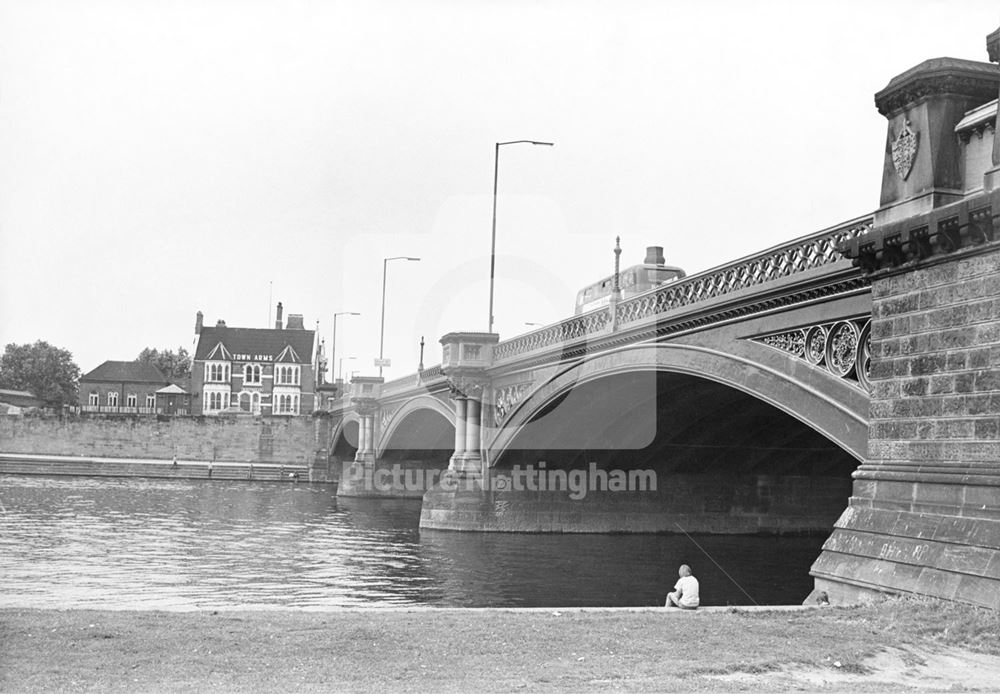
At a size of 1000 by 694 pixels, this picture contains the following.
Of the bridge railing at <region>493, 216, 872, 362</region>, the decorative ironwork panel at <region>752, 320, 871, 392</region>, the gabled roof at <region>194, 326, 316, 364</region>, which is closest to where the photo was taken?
the decorative ironwork panel at <region>752, 320, 871, 392</region>

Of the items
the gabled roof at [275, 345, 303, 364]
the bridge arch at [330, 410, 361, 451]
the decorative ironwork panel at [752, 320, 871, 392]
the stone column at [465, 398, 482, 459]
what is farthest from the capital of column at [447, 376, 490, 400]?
the gabled roof at [275, 345, 303, 364]

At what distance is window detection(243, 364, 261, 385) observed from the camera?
386 ft

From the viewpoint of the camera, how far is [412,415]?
54.0 meters

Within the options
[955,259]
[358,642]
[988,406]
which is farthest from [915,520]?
[358,642]

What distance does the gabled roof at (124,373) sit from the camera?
122219mm

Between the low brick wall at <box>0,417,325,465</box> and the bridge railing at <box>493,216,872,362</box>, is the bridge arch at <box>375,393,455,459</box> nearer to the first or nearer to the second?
the bridge railing at <box>493,216,872,362</box>

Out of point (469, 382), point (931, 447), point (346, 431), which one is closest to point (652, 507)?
point (469, 382)

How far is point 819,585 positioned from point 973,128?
5.69 m

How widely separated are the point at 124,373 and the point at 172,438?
27.7 meters

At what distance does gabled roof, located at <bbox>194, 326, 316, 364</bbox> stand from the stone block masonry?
106651 mm

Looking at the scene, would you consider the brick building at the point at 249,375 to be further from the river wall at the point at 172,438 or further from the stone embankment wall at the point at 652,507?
the stone embankment wall at the point at 652,507

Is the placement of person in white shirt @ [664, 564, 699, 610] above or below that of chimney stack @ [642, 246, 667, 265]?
below

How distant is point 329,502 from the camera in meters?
58.5

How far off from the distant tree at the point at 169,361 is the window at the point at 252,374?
35.7 m
